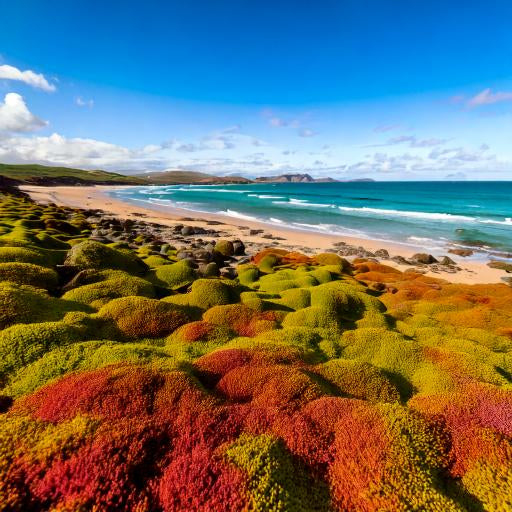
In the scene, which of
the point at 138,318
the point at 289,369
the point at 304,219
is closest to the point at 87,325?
the point at 138,318

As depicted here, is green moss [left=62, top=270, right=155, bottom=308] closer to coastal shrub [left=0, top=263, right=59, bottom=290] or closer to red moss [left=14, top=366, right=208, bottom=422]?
coastal shrub [left=0, top=263, right=59, bottom=290]

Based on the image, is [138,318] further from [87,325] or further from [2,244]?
[2,244]

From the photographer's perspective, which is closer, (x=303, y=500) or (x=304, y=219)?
(x=303, y=500)

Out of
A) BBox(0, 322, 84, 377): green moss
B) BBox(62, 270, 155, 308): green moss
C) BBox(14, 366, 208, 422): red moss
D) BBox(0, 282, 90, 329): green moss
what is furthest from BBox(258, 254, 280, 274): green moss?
BBox(14, 366, 208, 422): red moss

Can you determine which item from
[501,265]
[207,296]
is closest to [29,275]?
[207,296]

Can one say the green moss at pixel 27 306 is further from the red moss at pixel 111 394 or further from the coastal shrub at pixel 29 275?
the red moss at pixel 111 394
